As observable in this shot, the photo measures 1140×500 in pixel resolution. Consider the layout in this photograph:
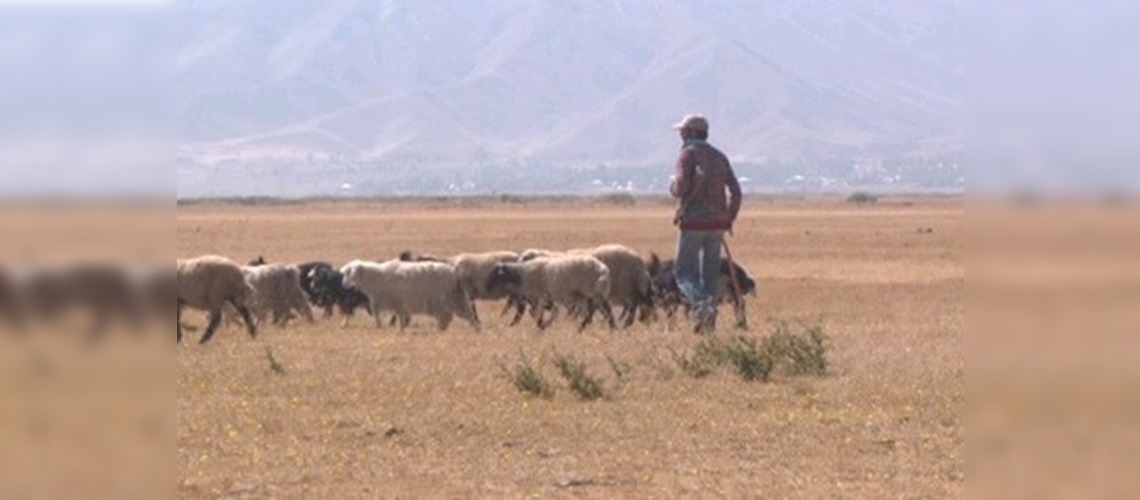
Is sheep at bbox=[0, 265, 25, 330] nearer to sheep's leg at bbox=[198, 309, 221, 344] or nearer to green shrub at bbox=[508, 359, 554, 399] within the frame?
green shrub at bbox=[508, 359, 554, 399]

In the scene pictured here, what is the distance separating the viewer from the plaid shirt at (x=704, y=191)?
19.1 m

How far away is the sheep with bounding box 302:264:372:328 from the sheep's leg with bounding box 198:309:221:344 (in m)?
5.76

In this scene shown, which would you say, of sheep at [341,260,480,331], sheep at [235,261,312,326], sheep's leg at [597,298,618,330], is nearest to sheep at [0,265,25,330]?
sheep's leg at [597,298,618,330]

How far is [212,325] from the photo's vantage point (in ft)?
64.4

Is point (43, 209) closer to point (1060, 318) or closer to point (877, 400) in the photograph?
point (1060, 318)

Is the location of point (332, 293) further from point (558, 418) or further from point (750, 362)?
point (558, 418)

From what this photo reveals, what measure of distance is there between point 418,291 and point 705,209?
545 cm

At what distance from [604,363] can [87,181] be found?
468 inches

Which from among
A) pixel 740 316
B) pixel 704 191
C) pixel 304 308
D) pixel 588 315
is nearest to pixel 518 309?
pixel 588 315

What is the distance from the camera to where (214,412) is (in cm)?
1284

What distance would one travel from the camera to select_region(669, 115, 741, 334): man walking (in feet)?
62.8

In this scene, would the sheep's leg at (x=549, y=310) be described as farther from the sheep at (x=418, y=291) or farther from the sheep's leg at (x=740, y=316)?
the sheep's leg at (x=740, y=316)

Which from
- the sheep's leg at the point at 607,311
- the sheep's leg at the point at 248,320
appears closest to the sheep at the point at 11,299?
the sheep's leg at the point at 248,320

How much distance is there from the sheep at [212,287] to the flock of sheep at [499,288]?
3.72ft
